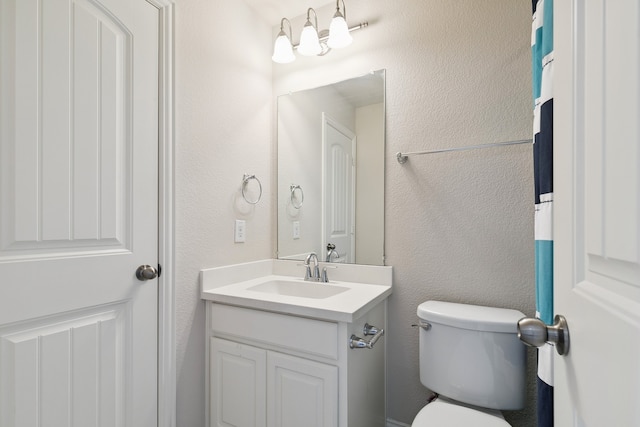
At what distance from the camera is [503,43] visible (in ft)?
4.77

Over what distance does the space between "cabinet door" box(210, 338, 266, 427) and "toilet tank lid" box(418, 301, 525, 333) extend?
2.46 ft

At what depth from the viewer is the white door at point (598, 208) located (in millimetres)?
338

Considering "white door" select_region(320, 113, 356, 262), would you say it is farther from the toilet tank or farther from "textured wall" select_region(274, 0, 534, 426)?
the toilet tank

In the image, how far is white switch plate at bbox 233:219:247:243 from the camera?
1743 mm

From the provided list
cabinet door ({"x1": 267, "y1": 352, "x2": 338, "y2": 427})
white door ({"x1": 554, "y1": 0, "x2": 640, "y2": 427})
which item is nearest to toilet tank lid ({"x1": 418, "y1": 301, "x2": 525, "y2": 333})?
cabinet door ({"x1": 267, "y1": 352, "x2": 338, "y2": 427})

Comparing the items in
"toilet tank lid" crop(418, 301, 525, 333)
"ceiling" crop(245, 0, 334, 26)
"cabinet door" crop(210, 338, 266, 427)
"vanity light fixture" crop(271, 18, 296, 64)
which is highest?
"ceiling" crop(245, 0, 334, 26)

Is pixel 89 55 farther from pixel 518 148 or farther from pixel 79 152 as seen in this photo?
pixel 518 148

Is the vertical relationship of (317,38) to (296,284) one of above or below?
above

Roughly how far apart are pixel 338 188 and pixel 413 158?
0.45 meters

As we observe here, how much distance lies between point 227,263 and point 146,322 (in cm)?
49

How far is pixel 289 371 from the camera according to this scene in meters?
1.30

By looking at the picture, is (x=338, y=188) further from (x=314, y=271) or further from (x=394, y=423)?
(x=394, y=423)

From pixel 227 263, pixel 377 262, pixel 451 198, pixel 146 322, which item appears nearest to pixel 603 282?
pixel 451 198

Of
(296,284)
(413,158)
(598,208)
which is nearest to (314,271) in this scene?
(296,284)
